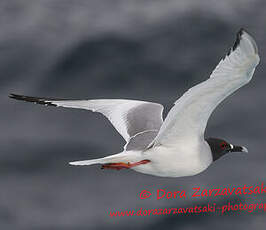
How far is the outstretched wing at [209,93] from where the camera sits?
275 inches

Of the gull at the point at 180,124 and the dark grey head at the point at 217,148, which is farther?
the dark grey head at the point at 217,148

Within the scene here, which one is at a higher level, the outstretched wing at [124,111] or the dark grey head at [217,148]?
the outstretched wing at [124,111]

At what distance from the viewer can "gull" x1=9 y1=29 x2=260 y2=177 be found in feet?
23.5

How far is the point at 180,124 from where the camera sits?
26.6 feet

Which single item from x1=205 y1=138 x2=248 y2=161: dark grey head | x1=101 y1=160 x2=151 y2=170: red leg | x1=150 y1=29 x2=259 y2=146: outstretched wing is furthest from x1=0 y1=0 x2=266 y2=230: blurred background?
x1=150 y1=29 x2=259 y2=146: outstretched wing

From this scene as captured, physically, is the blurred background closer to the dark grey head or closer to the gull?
the gull

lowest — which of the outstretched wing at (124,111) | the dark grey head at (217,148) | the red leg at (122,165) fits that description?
the red leg at (122,165)

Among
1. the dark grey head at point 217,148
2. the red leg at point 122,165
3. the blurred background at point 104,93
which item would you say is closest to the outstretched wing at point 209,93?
the red leg at point 122,165

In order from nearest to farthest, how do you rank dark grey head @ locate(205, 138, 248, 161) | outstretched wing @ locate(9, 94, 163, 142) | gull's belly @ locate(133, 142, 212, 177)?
1. gull's belly @ locate(133, 142, 212, 177)
2. dark grey head @ locate(205, 138, 248, 161)
3. outstretched wing @ locate(9, 94, 163, 142)

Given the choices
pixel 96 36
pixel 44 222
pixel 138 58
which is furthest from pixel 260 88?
pixel 44 222

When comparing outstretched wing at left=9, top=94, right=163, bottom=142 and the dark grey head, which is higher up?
outstretched wing at left=9, top=94, right=163, bottom=142

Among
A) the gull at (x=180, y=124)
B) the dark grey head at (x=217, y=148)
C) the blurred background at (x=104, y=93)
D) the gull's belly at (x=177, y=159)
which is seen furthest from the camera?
the blurred background at (x=104, y=93)

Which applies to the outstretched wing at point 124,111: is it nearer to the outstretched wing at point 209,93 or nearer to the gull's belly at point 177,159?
the gull's belly at point 177,159

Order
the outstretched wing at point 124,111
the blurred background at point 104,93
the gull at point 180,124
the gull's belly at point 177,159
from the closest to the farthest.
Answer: the gull at point 180,124
the gull's belly at point 177,159
the outstretched wing at point 124,111
the blurred background at point 104,93
